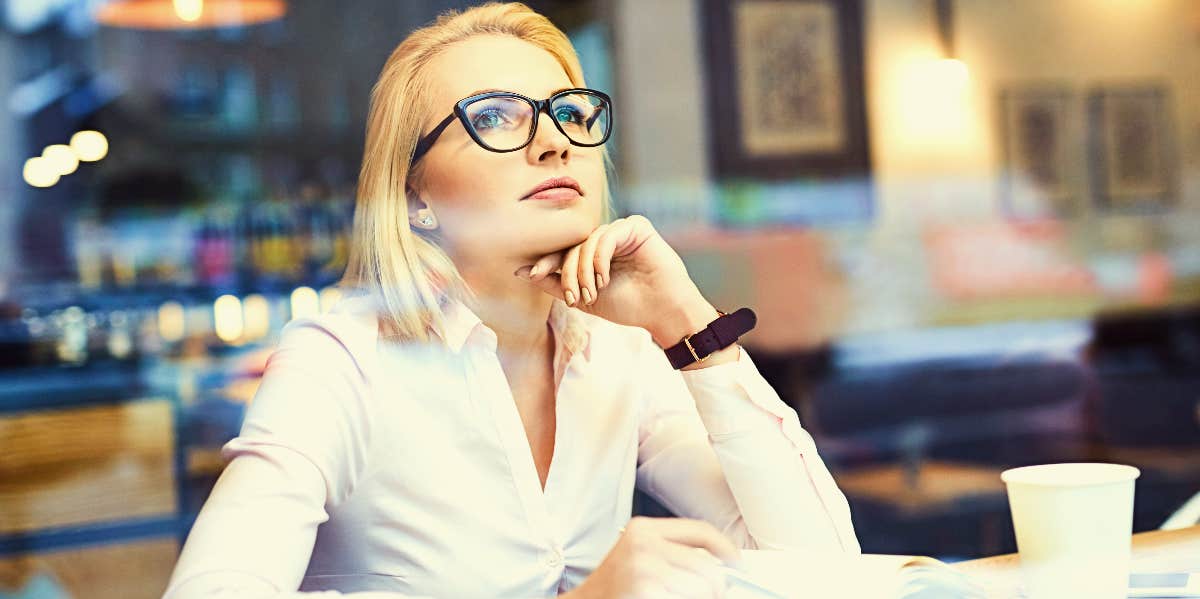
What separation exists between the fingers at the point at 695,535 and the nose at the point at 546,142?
0.28m

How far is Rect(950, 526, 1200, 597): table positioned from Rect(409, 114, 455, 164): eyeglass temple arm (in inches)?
17.0

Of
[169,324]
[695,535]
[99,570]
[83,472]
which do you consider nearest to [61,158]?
[169,324]

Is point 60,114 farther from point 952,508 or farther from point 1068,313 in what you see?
point 1068,313

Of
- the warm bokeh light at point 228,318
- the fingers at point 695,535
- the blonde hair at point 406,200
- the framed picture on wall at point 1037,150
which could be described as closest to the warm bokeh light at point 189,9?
the warm bokeh light at point 228,318

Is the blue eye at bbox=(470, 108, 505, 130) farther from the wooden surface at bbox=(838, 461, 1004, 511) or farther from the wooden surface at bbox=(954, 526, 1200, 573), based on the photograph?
the wooden surface at bbox=(838, 461, 1004, 511)

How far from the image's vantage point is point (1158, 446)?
2594 millimetres

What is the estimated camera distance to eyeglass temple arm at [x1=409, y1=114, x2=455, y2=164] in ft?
2.54

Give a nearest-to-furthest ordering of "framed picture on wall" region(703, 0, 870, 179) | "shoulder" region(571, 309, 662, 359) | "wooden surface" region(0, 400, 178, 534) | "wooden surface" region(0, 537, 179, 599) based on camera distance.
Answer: "shoulder" region(571, 309, 662, 359) < "wooden surface" region(0, 537, 179, 599) < "wooden surface" region(0, 400, 178, 534) < "framed picture on wall" region(703, 0, 870, 179)

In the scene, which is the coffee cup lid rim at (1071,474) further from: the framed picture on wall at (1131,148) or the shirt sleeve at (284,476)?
the framed picture on wall at (1131,148)

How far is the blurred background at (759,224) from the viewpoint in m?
2.16

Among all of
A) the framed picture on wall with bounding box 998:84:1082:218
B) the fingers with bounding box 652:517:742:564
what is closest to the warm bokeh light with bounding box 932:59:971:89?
the framed picture on wall with bounding box 998:84:1082:218

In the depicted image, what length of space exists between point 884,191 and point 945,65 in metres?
0.43

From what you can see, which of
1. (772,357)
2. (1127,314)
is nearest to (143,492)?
(772,357)

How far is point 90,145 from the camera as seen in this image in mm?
3014
